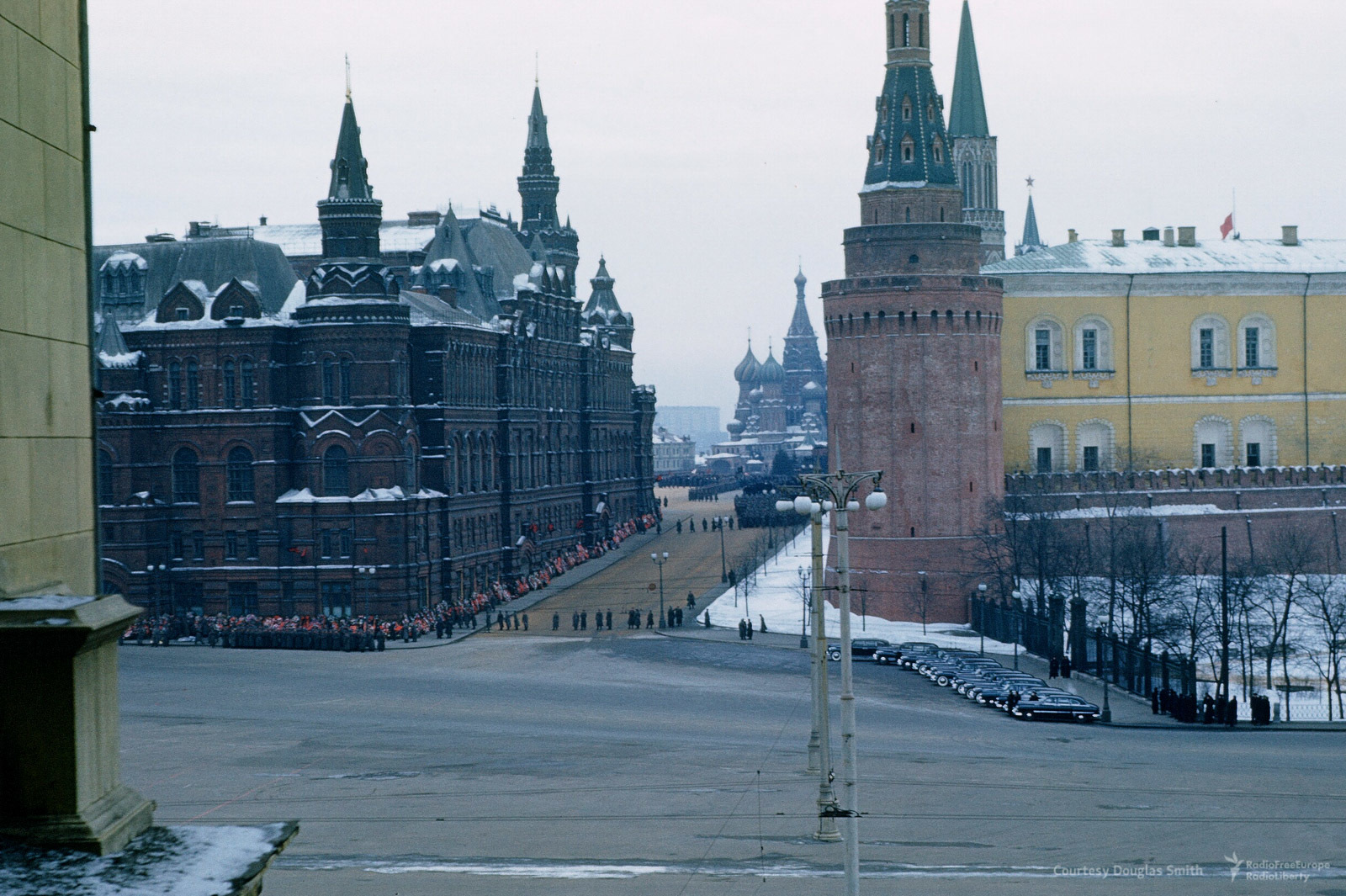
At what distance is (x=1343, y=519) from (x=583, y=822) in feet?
215

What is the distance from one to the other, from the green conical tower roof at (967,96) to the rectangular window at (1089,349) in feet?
106

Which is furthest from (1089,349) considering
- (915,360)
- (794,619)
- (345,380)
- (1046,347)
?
(345,380)

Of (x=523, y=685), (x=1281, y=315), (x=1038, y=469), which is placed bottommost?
(x=523, y=685)

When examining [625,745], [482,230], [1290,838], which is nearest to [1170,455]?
[482,230]

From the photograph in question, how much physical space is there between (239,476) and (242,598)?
5.57 metres

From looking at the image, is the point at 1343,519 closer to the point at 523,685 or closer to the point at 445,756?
the point at 523,685

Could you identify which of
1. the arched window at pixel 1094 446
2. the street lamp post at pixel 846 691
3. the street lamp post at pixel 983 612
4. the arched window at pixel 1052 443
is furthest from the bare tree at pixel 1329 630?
the street lamp post at pixel 846 691

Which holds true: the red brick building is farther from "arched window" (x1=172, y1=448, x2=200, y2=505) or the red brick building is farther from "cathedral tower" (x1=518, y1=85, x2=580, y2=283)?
"cathedral tower" (x1=518, y1=85, x2=580, y2=283)

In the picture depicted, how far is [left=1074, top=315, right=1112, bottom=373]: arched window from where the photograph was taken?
86.8 m

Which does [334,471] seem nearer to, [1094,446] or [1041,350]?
[1041,350]

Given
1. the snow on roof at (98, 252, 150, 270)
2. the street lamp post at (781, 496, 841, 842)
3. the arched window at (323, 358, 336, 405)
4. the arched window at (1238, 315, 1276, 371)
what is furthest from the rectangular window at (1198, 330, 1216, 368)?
the street lamp post at (781, 496, 841, 842)

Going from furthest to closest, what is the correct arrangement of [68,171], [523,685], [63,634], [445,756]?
[523,685] < [445,756] < [68,171] < [63,634]

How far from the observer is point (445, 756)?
40656 millimetres

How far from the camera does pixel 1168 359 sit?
87750 mm
